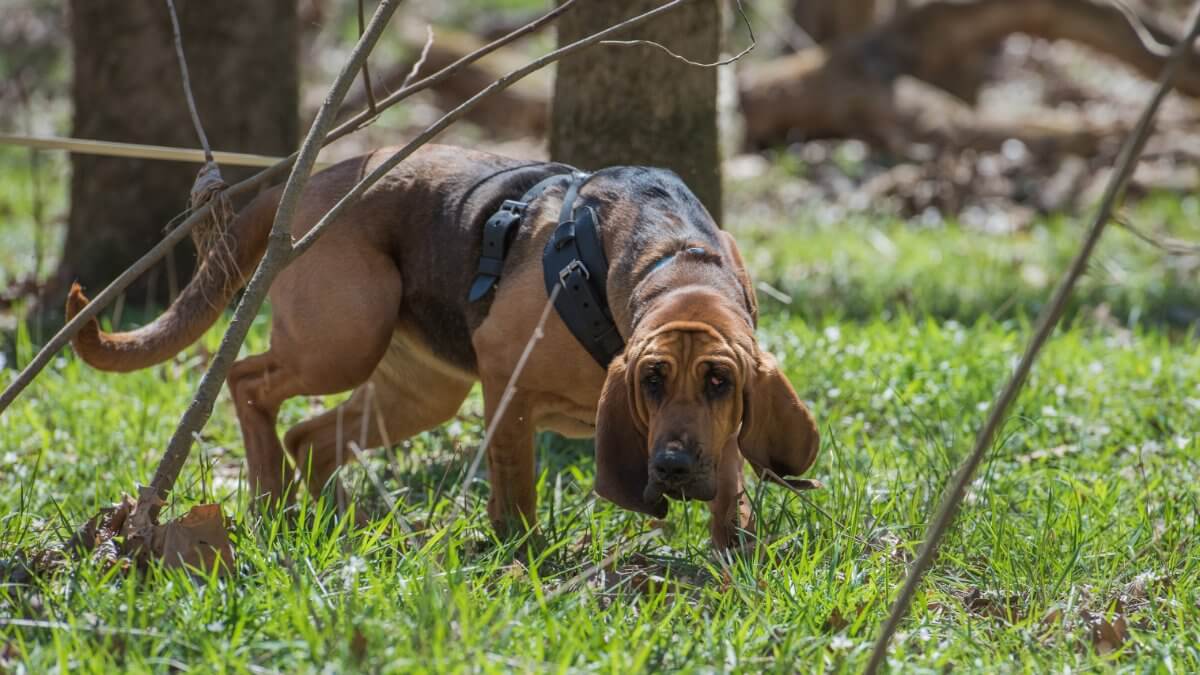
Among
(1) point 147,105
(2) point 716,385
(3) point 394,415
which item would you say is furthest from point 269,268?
(1) point 147,105

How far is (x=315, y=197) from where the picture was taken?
14.9 ft

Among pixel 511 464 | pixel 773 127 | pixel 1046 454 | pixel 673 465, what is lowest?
pixel 773 127

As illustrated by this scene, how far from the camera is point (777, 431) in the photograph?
146 inches

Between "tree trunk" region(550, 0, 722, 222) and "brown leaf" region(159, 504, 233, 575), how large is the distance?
255 cm

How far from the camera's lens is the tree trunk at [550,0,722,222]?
17.7ft

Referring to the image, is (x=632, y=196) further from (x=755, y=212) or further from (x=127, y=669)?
(x=755, y=212)

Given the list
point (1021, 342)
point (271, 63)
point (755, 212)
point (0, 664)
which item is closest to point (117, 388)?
point (271, 63)

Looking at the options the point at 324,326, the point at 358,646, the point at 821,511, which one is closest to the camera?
the point at 358,646

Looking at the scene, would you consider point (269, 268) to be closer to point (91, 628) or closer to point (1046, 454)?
point (91, 628)

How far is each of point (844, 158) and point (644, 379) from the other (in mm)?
7898

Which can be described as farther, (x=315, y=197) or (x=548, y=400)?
(x=315, y=197)

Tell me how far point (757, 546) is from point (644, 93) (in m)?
2.37

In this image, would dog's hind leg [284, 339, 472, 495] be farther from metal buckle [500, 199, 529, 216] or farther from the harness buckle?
the harness buckle

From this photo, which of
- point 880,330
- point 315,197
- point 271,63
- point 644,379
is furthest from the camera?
point 271,63
